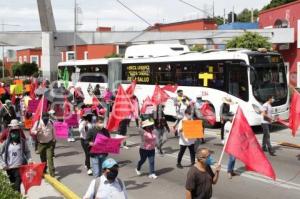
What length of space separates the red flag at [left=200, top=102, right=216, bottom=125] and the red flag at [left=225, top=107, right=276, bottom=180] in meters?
11.5

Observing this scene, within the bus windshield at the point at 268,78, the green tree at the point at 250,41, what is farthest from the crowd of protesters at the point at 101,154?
the green tree at the point at 250,41

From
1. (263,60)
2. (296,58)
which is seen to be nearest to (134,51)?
(263,60)

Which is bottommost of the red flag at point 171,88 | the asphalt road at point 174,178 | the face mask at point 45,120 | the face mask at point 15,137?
the asphalt road at point 174,178

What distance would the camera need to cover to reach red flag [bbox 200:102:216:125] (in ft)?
65.5

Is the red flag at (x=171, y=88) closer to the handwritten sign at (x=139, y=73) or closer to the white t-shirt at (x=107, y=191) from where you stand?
the handwritten sign at (x=139, y=73)

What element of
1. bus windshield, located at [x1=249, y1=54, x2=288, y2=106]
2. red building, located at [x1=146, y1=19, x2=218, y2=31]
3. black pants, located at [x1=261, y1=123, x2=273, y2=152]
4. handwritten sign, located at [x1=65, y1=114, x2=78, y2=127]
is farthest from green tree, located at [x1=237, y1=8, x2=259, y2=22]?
black pants, located at [x1=261, y1=123, x2=273, y2=152]

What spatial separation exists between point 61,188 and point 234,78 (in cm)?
1070

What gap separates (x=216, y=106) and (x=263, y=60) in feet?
8.41

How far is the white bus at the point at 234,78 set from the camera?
19.5m

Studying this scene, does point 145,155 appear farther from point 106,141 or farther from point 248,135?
point 248,135

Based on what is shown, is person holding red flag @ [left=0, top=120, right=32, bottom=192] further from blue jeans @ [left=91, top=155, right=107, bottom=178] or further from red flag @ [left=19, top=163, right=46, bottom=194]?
blue jeans @ [left=91, top=155, right=107, bottom=178]

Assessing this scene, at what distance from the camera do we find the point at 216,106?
2086 centimetres

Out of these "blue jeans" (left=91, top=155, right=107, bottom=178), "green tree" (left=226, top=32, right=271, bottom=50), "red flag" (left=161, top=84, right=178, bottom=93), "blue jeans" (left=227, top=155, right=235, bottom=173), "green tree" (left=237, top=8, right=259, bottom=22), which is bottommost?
"blue jeans" (left=227, top=155, right=235, bottom=173)

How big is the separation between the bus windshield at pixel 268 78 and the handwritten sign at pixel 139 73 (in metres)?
7.14
